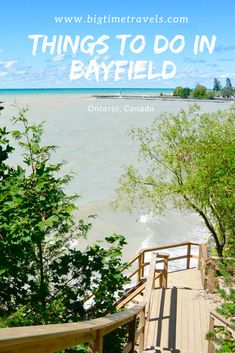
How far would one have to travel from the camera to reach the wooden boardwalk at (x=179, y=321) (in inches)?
303

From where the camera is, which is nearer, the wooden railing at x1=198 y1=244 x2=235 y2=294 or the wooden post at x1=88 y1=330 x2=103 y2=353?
the wooden post at x1=88 y1=330 x2=103 y2=353

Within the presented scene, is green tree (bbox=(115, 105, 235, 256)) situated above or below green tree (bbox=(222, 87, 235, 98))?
below

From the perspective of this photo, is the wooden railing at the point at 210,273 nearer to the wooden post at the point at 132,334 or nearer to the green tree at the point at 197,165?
the green tree at the point at 197,165

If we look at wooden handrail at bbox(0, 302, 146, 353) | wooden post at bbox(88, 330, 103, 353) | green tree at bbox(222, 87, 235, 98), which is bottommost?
wooden post at bbox(88, 330, 103, 353)

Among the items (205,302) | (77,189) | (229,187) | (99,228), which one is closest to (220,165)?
(229,187)

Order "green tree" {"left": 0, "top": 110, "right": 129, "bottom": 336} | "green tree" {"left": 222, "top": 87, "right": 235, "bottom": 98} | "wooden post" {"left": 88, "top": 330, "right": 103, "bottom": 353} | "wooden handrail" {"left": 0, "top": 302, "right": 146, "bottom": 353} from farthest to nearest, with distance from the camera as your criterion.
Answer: "green tree" {"left": 222, "top": 87, "right": 235, "bottom": 98} < "green tree" {"left": 0, "top": 110, "right": 129, "bottom": 336} < "wooden post" {"left": 88, "top": 330, "right": 103, "bottom": 353} < "wooden handrail" {"left": 0, "top": 302, "right": 146, "bottom": 353}

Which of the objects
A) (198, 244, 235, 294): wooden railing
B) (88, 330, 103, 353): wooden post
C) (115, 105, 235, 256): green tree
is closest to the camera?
(88, 330, 103, 353): wooden post

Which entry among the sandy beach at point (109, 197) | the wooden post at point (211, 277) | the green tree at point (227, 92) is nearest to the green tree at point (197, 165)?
the wooden post at point (211, 277)

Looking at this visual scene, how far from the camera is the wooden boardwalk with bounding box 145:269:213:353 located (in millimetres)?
7699

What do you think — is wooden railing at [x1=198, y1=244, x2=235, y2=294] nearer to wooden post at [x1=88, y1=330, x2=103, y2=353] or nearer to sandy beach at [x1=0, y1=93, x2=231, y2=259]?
sandy beach at [x1=0, y1=93, x2=231, y2=259]

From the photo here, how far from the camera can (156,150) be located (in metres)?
17.0

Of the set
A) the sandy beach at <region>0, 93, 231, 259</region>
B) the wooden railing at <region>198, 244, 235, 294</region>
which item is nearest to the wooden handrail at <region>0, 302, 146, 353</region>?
the sandy beach at <region>0, 93, 231, 259</region>

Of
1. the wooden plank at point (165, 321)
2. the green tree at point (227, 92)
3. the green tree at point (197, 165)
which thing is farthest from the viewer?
the green tree at point (227, 92)

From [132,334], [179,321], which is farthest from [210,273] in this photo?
[132,334]
